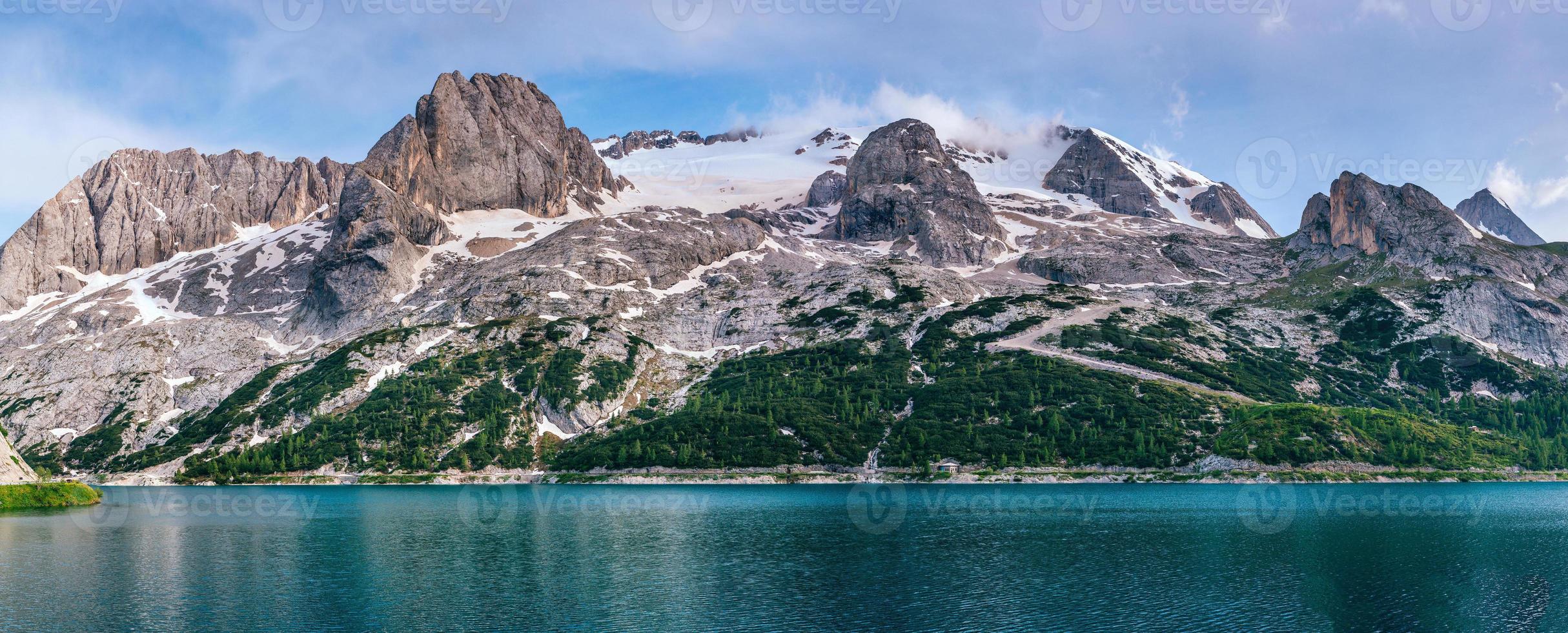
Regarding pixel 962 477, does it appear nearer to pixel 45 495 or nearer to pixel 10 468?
pixel 45 495

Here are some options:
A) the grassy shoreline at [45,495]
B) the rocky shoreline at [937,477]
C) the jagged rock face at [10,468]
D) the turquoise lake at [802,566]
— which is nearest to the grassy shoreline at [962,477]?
the rocky shoreline at [937,477]

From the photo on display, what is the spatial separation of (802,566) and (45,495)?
10512 cm

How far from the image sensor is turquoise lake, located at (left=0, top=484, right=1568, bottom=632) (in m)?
50.8

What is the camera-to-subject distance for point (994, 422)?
18288 cm

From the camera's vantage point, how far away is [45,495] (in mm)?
117562

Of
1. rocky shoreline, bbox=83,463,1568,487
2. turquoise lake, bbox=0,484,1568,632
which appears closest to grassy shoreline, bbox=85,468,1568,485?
rocky shoreline, bbox=83,463,1568,487

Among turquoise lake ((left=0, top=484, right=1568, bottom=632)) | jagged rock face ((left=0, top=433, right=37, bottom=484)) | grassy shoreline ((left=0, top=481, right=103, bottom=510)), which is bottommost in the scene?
turquoise lake ((left=0, top=484, right=1568, bottom=632))

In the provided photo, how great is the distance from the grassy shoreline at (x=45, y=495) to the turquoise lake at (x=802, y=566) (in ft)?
14.1

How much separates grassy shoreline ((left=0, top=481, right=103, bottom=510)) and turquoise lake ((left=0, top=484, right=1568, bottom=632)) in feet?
14.1

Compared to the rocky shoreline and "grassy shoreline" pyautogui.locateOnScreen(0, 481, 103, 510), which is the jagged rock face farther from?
the rocky shoreline

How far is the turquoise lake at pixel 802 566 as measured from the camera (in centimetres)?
5084

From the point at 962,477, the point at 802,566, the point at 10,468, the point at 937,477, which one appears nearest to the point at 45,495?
the point at 10,468

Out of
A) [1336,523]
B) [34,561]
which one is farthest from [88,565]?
[1336,523]

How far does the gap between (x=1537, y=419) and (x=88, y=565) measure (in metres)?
242
